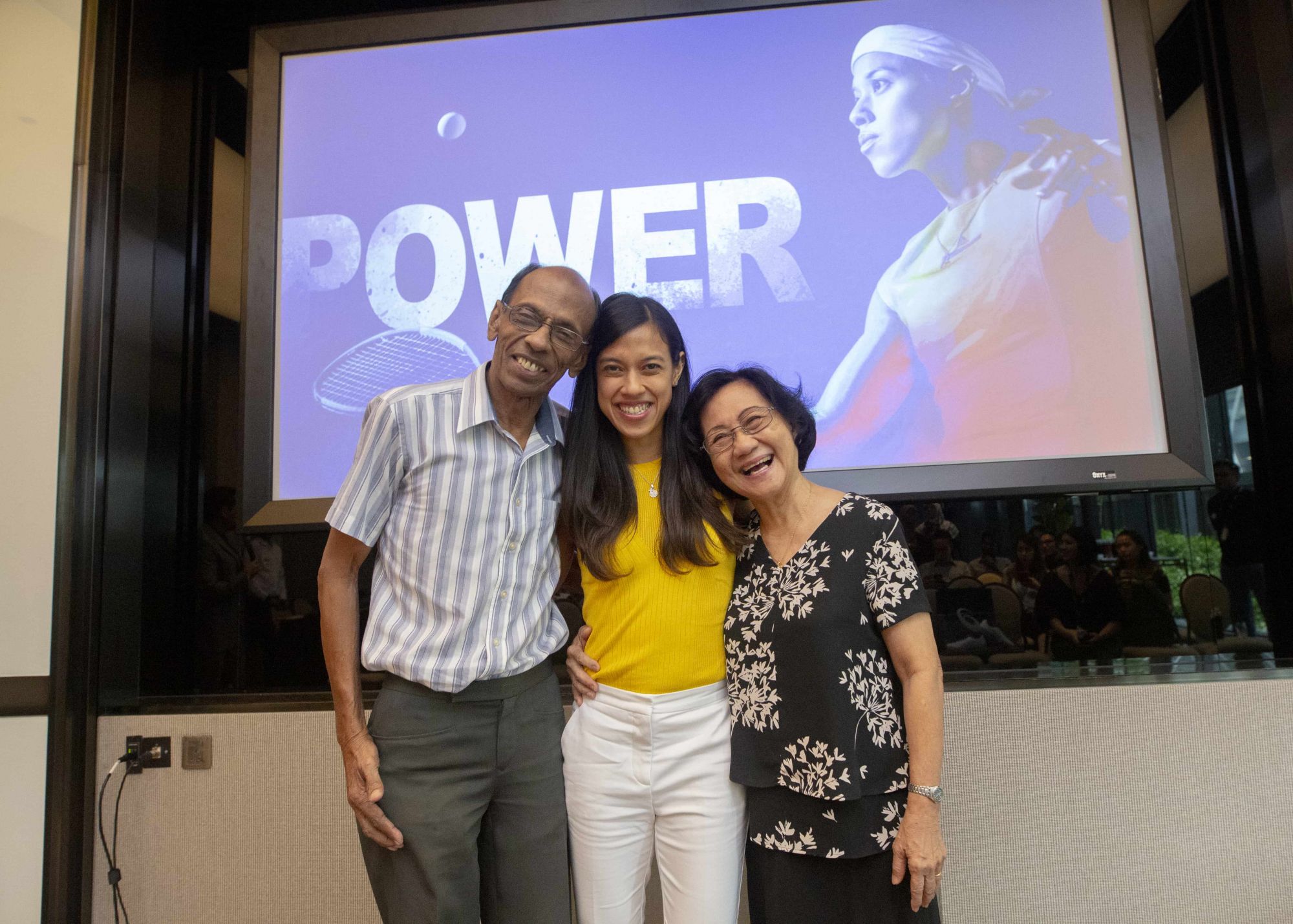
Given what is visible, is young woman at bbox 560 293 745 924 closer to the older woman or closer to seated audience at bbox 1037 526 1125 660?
the older woman

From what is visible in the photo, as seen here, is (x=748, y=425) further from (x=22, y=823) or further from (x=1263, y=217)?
(x=22, y=823)

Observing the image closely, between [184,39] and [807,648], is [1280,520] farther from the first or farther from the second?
[184,39]

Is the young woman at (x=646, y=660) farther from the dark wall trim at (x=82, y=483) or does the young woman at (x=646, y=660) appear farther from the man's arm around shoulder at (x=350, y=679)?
the dark wall trim at (x=82, y=483)

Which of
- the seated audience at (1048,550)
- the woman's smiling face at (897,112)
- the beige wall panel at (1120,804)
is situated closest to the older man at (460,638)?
the beige wall panel at (1120,804)

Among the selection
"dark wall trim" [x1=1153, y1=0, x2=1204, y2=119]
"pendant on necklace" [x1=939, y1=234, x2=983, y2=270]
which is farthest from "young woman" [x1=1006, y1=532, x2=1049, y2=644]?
"dark wall trim" [x1=1153, y1=0, x2=1204, y2=119]

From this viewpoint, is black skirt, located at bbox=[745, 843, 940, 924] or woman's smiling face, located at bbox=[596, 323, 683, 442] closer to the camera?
black skirt, located at bbox=[745, 843, 940, 924]

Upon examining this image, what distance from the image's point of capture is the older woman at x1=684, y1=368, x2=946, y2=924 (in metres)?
1.17

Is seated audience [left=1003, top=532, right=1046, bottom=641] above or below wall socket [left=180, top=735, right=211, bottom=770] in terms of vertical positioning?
above

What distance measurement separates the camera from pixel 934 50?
216cm

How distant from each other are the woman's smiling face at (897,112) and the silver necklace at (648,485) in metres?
1.30

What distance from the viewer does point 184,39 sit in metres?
2.40

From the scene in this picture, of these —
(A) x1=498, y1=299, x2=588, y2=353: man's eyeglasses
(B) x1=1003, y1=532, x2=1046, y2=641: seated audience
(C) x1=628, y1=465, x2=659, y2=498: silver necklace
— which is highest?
(A) x1=498, y1=299, x2=588, y2=353: man's eyeglasses

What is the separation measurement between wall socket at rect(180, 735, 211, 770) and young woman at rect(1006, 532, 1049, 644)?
2283mm

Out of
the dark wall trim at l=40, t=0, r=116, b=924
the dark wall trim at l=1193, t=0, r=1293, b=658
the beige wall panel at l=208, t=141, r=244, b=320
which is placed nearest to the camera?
the dark wall trim at l=40, t=0, r=116, b=924
